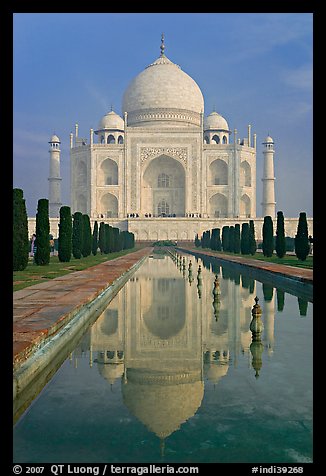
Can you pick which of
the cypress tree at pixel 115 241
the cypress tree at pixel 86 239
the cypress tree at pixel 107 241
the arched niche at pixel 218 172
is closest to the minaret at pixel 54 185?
the arched niche at pixel 218 172

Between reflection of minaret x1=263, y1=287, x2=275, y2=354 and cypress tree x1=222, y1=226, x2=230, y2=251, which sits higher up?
Result: cypress tree x1=222, y1=226, x2=230, y2=251

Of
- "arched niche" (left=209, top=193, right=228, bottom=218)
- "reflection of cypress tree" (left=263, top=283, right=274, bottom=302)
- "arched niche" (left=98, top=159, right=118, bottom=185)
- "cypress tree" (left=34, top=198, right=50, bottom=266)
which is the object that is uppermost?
"arched niche" (left=98, top=159, right=118, bottom=185)

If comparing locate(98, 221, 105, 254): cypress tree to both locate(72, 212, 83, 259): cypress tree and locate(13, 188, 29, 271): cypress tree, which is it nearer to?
locate(72, 212, 83, 259): cypress tree

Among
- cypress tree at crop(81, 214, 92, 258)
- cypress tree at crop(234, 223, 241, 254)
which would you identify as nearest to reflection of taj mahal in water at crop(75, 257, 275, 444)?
cypress tree at crop(81, 214, 92, 258)

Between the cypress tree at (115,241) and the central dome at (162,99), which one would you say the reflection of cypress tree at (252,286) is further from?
the central dome at (162,99)
